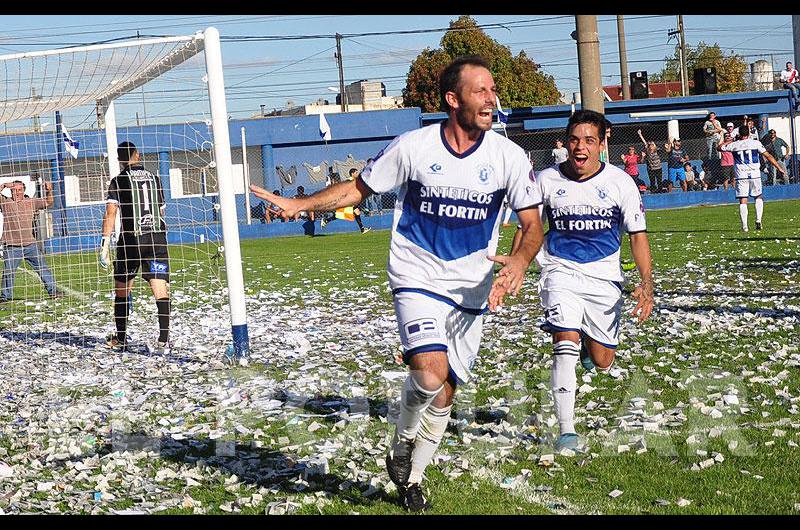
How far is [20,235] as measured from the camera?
1883cm

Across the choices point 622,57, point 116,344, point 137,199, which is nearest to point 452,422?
point 137,199

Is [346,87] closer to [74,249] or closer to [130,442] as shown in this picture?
[74,249]

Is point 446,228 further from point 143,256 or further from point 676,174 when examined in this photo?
point 676,174

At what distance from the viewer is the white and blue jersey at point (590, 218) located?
762 centimetres

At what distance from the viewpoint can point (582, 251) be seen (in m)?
7.73

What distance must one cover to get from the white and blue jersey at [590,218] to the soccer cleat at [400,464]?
2280 millimetres

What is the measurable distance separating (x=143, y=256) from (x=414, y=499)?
7342 millimetres

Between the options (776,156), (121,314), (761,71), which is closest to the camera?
(121,314)

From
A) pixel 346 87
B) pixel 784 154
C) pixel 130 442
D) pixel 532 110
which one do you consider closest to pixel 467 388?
pixel 130 442

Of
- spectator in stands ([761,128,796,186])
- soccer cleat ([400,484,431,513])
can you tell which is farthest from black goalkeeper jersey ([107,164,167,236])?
spectator in stands ([761,128,796,186])

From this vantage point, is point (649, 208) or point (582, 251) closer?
point (582, 251)

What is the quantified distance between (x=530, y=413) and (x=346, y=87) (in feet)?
231

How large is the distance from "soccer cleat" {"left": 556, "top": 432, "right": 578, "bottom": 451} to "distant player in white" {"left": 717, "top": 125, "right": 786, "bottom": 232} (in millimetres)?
18502

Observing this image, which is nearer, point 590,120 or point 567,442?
point 567,442
